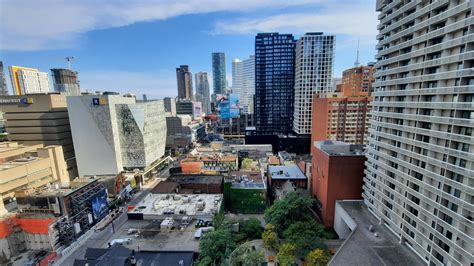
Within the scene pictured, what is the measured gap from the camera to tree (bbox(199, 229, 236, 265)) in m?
30.8

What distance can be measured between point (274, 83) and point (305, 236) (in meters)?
96.9

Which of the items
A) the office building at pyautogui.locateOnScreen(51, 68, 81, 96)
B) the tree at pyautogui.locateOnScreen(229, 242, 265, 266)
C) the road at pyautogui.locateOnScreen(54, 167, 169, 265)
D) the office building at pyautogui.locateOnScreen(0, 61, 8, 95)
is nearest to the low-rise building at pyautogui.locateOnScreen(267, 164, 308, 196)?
the tree at pyautogui.locateOnScreen(229, 242, 265, 266)

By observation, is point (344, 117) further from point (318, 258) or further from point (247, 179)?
point (318, 258)

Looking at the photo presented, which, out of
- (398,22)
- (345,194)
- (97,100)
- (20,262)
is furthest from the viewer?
(97,100)

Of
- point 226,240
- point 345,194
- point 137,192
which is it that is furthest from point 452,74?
point 137,192

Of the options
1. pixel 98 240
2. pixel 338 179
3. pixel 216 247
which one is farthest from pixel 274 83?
pixel 98 240

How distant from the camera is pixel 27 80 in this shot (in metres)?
130

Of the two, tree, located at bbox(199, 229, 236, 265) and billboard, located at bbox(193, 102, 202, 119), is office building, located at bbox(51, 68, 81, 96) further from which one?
tree, located at bbox(199, 229, 236, 265)

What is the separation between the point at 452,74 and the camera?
2216cm

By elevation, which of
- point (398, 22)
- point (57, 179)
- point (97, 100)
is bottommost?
point (57, 179)

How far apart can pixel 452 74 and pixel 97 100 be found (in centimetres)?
7907

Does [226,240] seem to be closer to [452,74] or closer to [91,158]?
[452,74]

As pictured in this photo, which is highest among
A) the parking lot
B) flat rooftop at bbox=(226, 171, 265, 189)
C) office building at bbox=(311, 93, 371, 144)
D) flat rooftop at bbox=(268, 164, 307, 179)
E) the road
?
office building at bbox=(311, 93, 371, 144)

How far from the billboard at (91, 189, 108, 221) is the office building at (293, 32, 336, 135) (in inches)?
3350
